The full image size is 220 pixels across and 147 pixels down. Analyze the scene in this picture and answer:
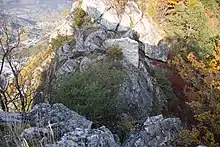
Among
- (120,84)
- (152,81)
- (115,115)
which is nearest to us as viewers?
(115,115)

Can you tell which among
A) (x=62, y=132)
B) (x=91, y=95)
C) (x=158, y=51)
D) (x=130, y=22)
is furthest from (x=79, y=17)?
(x=62, y=132)

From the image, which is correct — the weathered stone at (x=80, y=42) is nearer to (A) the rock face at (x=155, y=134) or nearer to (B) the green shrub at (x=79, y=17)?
(B) the green shrub at (x=79, y=17)

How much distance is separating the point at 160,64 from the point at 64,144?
940 cm

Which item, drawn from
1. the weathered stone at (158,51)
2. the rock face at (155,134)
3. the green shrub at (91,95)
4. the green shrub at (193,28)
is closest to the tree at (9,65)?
the green shrub at (91,95)

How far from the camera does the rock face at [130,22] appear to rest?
14125mm

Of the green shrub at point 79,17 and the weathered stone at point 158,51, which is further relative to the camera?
the green shrub at point 79,17

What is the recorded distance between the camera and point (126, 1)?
15.2m

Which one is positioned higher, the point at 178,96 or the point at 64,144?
the point at 64,144

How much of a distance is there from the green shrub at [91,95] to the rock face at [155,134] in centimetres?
178

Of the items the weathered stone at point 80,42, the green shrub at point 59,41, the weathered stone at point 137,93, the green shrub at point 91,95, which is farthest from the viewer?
the green shrub at point 59,41

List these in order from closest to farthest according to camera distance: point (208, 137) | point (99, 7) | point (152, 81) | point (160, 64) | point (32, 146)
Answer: point (32, 146) → point (208, 137) → point (152, 81) → point (160, 64) → point (99, 7)

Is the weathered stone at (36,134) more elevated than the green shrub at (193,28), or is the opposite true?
the green shrub at (193,28)

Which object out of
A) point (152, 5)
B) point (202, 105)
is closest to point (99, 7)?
point (152, 5)

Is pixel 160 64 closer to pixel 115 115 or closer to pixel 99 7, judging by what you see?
pixel 99 7
